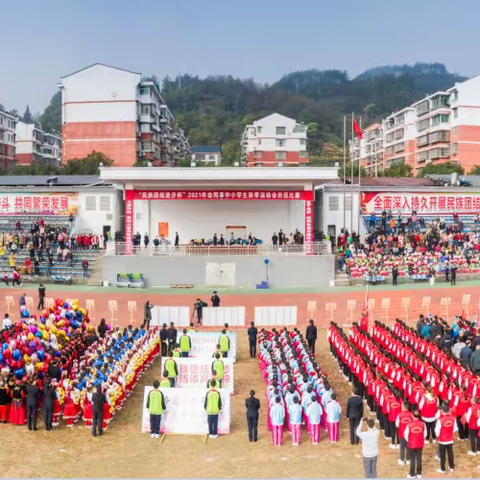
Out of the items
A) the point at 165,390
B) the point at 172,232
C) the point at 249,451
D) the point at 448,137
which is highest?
the point at 448,137

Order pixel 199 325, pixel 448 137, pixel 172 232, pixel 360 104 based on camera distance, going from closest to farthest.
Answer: pixel 199 325 < pixel 172 232 < pixel 448 137 < pixel 360 104

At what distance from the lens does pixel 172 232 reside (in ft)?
133

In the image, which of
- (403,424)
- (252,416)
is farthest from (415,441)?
(252,416)

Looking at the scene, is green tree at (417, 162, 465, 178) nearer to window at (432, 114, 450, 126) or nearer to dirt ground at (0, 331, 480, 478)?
window at (432, 114, 450, 126)

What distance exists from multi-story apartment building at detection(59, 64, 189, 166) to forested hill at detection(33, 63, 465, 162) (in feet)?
106

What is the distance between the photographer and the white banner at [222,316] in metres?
23.9

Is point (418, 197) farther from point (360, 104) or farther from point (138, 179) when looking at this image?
point (360, 104)

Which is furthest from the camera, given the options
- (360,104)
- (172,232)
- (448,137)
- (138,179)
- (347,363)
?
(360,104)

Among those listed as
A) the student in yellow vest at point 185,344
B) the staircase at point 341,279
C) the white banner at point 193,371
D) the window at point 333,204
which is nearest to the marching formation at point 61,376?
the student in yellow vest at point 185,344

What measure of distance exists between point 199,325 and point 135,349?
726 centimetres

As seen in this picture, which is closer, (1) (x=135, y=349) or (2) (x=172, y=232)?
(1) (x=135, y=349)

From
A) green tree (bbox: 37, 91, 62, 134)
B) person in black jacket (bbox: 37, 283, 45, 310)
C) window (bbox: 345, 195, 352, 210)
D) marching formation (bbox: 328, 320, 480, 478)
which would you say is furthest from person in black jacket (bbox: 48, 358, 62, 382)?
green tree (bbox: 37, 91, 62, 134)

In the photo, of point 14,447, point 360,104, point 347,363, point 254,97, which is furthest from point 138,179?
point 360,104

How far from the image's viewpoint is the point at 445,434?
428 inches
